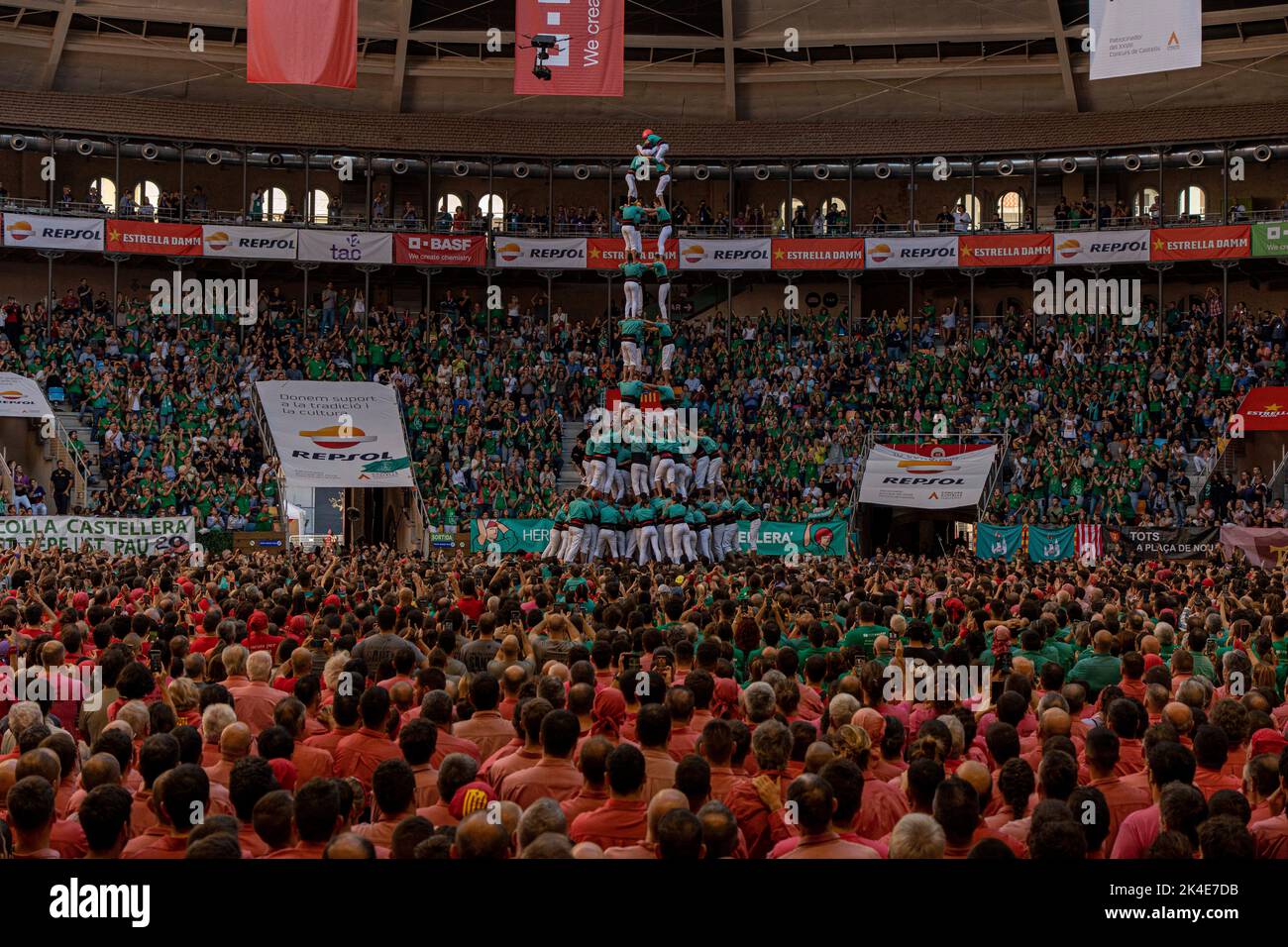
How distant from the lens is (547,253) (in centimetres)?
4809

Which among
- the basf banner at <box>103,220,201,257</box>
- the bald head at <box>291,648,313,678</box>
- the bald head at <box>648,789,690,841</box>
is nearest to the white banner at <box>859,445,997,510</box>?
the basf banner at <box>103,220,201,257</box>

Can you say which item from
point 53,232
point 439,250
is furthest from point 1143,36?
point 53,232

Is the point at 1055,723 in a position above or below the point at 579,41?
below

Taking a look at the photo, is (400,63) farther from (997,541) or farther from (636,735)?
(636,735)

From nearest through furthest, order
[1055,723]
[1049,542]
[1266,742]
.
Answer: [1266,742] < [1055,723] < [1049,542]

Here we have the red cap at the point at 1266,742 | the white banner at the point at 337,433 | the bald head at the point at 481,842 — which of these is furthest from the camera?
the white banner at the point at 337,433

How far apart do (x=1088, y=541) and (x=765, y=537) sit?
27.1ft

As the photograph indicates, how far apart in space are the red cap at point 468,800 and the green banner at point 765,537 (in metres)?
28.4

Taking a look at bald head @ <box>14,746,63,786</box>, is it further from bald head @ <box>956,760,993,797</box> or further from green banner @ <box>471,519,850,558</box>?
green banner @ <box>471,519,850,558</box>

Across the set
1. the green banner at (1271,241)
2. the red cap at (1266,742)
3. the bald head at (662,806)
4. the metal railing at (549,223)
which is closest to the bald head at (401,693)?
the bald head at (662,806)

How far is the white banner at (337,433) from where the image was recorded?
130 feet

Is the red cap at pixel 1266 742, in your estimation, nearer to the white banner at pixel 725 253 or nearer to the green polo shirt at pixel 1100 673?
the green polo shirt at pixel 1100 673

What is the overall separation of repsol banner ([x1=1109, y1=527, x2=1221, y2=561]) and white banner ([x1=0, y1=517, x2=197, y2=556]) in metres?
22.7
